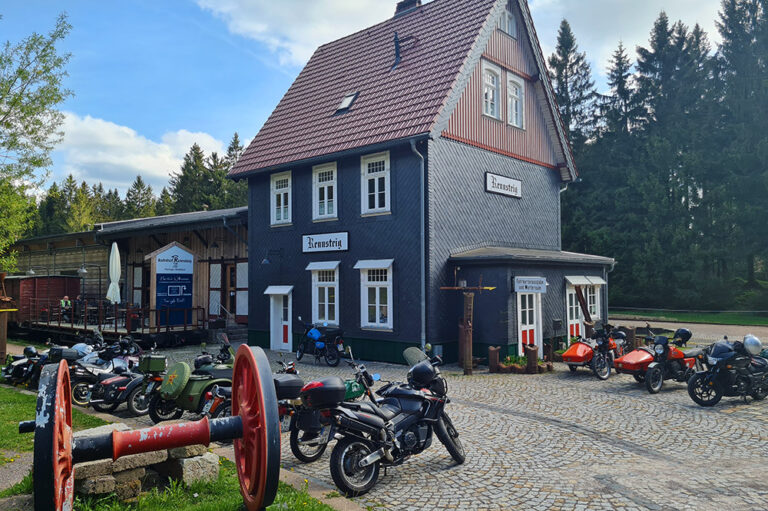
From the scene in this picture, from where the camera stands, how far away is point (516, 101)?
18609 millimetres

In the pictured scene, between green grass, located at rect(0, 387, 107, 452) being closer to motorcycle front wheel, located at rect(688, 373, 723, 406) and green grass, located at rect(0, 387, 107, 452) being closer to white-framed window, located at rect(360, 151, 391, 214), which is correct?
white-framed window, located at rect(360, 151, 391, 214)

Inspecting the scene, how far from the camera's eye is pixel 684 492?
18.7 feet

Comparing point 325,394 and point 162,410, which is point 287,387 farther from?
point 162,410

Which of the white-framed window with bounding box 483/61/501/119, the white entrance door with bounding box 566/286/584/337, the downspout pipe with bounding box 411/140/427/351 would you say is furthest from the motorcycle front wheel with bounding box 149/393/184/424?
the white-framed window with bounding box 483/61/501/119

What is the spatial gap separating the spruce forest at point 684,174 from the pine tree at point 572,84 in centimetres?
146

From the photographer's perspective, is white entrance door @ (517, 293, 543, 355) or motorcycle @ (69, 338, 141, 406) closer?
motorcycle @ (69, 338, 141, 406)

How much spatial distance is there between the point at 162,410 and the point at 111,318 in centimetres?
1322

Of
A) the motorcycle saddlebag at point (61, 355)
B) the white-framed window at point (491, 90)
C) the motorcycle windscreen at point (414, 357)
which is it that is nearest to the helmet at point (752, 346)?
the motorcycle windscreen at point (414, 357)

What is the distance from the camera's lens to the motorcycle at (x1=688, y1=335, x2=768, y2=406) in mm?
9758

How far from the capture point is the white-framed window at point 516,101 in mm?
18172

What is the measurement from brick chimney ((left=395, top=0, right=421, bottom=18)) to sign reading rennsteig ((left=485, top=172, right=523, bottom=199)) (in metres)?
7.22

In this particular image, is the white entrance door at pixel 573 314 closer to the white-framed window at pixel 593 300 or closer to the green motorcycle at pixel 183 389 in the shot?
the white-framed window at pixel 593 300

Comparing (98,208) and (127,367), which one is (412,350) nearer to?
(127,367)

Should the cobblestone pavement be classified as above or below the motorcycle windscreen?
below
